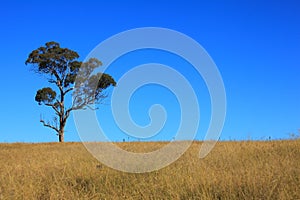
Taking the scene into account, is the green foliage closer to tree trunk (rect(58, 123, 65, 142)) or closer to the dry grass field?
tree trunk (rect(58, 123, 65, 142))

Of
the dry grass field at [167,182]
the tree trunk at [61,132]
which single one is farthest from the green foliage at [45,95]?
the dry grass field at [167,182]

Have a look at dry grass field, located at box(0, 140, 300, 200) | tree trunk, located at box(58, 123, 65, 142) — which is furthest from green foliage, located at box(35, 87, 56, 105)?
dry grass field, located at box(0, 140, 300, 200)

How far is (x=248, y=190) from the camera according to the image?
736 cm

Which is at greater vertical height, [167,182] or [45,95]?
[45,95]

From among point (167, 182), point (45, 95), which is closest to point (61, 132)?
point (45, 95)

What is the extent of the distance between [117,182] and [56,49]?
29.6 m

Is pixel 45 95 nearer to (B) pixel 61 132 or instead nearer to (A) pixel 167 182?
(B) pixel 61 132

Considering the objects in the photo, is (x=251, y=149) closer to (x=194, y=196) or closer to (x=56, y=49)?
(x=194, y=196)

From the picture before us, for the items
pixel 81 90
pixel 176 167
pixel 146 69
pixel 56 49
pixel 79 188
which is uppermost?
pixel 56 49

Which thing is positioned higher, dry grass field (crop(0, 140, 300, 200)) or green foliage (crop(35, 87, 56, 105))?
green foliage (crop(35, 87, 56, 105))

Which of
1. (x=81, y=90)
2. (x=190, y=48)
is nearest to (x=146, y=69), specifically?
(x=190, y=48)

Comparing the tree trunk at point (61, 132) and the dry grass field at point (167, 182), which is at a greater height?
the tree trunk at point (61, 132)

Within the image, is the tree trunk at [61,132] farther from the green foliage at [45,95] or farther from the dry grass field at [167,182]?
the dry grass field at [167,182]

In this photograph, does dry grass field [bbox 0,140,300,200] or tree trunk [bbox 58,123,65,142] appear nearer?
dry grass field [bbox 0,140,300,200]
